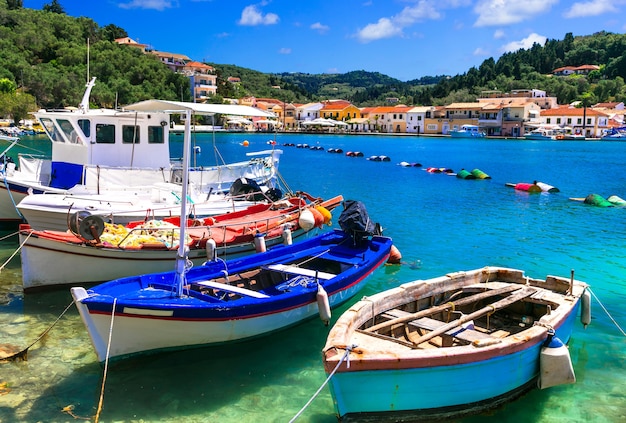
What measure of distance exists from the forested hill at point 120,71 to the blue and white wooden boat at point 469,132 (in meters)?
28.8

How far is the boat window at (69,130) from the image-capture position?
16.7 metres

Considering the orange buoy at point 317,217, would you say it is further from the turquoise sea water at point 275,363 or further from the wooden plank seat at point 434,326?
the wooden plank seat at point 434,326

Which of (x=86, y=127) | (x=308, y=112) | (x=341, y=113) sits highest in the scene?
(x=308, y=112)

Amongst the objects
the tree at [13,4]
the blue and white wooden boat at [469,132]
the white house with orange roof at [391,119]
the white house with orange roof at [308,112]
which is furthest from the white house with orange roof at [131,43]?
the blue and white wooden boat at [469,132]

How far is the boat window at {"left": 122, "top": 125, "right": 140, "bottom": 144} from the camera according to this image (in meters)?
17.1

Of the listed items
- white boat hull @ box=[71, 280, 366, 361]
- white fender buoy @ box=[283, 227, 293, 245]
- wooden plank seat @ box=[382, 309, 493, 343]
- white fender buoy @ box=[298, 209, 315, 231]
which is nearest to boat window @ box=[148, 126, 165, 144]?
white fender buoy @ box=[298, 209, 315, 231]

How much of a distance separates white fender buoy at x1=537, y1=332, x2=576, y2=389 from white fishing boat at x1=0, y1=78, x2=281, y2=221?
39.6 ft

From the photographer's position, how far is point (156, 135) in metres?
17.8

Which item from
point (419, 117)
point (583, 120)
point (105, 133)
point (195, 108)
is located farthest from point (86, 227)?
point (419, 117)

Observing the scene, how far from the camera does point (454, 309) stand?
9.22m

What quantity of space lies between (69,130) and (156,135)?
2.67m

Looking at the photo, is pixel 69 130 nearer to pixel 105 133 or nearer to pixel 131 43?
pixel 105 133

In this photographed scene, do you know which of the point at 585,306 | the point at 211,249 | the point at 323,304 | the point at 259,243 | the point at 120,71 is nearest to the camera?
the point at 323,304

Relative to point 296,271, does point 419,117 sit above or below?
above
